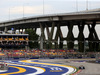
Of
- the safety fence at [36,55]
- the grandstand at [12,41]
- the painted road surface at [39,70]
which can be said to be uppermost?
the grandstand at [12,41]

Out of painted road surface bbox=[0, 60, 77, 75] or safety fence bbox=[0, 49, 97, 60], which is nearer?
painted road surface bbox=[0, 60, 77, 75]

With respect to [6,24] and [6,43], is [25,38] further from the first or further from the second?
[6,24]

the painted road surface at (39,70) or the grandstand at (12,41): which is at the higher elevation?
the grandstand at (12,41)

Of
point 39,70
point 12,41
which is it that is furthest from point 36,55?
point 39,70

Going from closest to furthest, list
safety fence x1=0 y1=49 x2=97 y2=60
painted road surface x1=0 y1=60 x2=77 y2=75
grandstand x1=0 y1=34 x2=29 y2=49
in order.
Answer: painted road surface x1=0 y1=60 x2=77 y2=75
safety fence x1=0 y1=49 x2=97 y2=60
grandstand x1=0 y1=34 x2=29 y2=49

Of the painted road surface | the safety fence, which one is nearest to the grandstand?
the safety fence

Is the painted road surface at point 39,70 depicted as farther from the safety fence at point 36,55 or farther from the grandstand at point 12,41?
the grandstand at point 12,41

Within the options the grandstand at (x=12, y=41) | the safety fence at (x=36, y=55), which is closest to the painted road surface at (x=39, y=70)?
the safety fence at (x=36, y=55)

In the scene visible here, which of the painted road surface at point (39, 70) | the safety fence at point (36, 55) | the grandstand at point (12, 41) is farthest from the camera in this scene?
the grandstand at point (12, 41)

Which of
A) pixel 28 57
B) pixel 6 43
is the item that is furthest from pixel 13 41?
pixel 28 57

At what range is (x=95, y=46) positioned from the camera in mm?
101000

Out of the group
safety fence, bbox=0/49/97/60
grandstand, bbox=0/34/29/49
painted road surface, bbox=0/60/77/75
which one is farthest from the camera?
grandstand, bbox=0/34/29/49

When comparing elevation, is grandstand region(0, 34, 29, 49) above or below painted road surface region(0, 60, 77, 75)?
above

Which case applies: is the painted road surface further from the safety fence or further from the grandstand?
the grandstand
